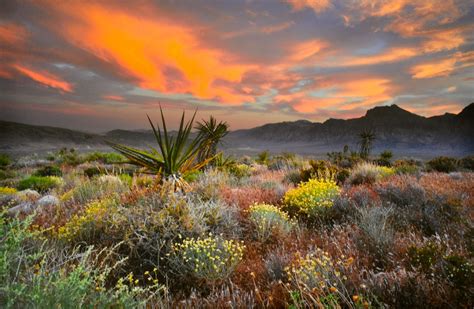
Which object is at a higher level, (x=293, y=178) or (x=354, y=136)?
(x=354, y=136)

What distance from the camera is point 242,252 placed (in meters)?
5.18

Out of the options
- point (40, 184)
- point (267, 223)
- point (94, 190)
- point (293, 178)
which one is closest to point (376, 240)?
point (267, 223)

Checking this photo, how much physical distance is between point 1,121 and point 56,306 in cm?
14222

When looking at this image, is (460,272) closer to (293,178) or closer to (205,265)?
(205,265)

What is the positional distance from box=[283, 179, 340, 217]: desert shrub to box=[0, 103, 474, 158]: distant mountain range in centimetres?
Result: 10168

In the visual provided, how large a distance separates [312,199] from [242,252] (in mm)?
2652

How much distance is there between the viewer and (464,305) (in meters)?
2.76

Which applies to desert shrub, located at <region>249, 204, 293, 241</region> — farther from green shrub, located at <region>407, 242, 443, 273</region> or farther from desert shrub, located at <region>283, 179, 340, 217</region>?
green shrub, located at <region>407, 242, 443, 273</region>

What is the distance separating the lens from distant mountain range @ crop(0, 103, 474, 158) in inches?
4437

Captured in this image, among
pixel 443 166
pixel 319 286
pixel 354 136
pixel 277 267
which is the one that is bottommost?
pixel 277 267

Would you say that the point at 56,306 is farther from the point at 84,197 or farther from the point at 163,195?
the point at 84,197

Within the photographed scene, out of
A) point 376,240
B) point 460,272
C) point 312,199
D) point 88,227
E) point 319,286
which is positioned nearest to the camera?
point 460,272

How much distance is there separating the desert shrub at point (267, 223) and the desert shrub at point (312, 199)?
84 cm

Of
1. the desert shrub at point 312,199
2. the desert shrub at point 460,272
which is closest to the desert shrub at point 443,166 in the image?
the desert shrub at point 312,199
